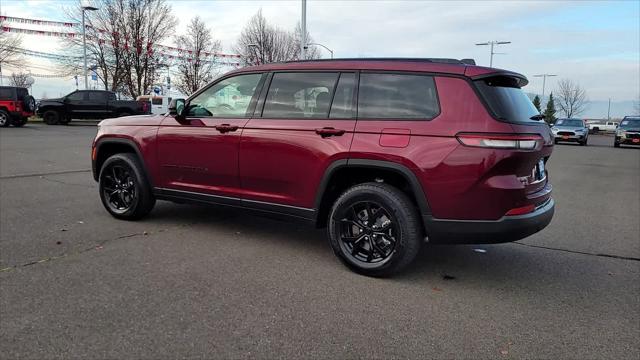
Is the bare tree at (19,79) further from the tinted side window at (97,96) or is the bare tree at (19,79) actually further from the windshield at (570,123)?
the windshield at (570,123)

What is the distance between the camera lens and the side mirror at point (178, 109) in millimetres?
5035

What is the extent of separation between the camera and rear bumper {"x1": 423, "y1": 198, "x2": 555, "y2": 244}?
11.6 ft

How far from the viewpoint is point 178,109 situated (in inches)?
199

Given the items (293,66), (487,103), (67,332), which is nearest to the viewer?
(67,332)

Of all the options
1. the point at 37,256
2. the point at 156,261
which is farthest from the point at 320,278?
the point at 37,256

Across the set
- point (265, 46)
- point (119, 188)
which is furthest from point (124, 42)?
point (119, 188)

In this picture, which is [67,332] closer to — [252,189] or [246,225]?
[252,189]

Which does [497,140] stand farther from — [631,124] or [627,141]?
[631,124]

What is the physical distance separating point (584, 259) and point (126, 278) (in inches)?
164

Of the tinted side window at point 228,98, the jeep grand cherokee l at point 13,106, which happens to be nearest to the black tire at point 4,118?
the jeep grand cherokee l at point 13,106

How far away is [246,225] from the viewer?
18.2 ft

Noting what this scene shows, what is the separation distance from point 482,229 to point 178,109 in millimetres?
3278

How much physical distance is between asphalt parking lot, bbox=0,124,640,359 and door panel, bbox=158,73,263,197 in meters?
0.59

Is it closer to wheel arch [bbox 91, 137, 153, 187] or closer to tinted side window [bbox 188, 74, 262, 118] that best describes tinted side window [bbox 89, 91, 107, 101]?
wheel arch [bbox 91, 137, 153, 187]
